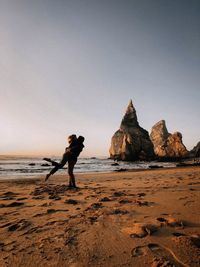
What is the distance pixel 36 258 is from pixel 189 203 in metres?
3.66

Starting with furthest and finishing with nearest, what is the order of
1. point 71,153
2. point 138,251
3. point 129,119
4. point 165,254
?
point 129,119 → point 71,153 → point 138,251 → point 165,254

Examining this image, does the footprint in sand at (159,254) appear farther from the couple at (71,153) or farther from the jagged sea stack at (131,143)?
the jagged sea stack at (131,143)

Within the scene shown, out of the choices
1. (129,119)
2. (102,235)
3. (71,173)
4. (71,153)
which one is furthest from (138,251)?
(129,119)

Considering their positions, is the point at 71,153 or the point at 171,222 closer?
the point at 171,222

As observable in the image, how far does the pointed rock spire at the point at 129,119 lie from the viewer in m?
83.7

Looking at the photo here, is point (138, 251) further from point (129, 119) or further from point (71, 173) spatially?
point (129, 119)

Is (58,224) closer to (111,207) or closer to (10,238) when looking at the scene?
(10,238)

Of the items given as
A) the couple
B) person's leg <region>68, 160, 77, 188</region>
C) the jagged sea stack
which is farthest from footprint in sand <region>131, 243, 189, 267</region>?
the jagged sea stack

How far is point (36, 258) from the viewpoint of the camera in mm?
2373

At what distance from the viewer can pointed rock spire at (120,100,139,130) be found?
83.7 metres

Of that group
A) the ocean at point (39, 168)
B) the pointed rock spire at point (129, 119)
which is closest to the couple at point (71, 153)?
the ocean at point (39, 168)

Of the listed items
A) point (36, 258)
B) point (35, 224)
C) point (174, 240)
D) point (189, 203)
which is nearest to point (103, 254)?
→ point (36, 258)

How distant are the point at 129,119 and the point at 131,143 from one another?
56.8ft

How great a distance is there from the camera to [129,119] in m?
86.4
